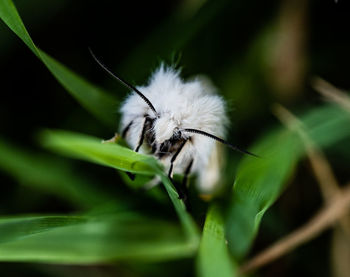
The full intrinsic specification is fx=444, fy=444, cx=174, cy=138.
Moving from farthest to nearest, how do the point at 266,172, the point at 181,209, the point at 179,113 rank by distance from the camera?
the point at 266,172 < the point at 179,113 < the point at 181,209

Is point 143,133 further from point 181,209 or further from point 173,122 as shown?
point 181,209

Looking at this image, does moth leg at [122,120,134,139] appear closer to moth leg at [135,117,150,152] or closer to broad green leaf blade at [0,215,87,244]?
moth leg at [135,117,150,152]

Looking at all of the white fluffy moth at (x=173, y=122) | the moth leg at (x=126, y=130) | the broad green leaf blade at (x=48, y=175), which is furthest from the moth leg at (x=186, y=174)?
the broad green leaf blade at (x=48, y=175)

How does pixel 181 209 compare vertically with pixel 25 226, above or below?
above

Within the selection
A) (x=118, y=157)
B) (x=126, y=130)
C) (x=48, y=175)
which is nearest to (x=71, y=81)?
(x=126, y=130)

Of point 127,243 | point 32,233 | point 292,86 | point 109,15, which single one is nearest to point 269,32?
point 292,86

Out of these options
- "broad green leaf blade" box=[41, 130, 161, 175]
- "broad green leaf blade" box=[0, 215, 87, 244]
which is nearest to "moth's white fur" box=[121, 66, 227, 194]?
"broad green leaf blade" box=[41, 130, 161, 175]
